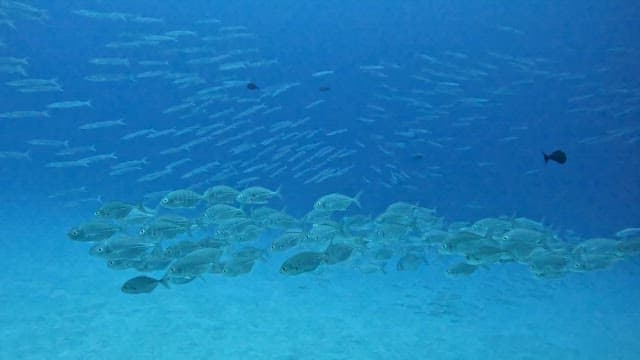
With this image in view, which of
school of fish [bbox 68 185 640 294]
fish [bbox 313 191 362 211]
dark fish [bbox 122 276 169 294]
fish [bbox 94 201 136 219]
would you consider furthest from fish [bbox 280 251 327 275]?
fish [bbox 94 201 136 219]

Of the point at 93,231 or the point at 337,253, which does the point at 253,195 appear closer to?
the point at 337,253

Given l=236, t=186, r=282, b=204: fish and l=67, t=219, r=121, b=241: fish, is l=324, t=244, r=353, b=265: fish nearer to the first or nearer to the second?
l=236, t=186, r=282, b=204: fish

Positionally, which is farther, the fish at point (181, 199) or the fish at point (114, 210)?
the fish at point (181, 199)

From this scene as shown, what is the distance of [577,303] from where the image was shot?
9180mm

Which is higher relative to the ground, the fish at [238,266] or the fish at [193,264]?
the fish at [238,266]

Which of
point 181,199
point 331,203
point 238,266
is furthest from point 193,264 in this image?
point 331,203

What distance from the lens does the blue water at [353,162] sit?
6953mm

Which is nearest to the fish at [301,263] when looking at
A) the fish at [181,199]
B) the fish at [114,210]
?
the fish at [181,199]

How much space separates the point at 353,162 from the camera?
28609mm

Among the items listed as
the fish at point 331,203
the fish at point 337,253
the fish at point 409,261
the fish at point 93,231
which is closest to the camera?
the fish at point 337,253

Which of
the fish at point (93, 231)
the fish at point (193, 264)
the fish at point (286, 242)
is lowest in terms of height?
the fish at point (193, 264)

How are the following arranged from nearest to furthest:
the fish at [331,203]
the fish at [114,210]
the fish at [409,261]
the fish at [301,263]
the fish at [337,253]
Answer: the fish at [301,263]
the fish at [337,253]
the fish at [114,210]
the fish at [331,203]
the fish at [409,261]

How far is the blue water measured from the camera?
6.95m

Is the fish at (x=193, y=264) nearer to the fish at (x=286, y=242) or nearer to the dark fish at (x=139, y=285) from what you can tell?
the dark fish at (x=139, y=285)
